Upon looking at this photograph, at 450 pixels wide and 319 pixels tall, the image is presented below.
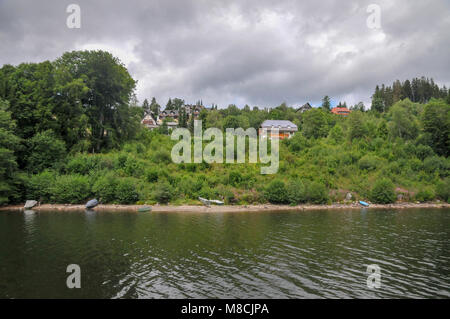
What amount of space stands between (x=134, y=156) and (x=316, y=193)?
33.5 metres

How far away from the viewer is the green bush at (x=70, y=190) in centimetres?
4175

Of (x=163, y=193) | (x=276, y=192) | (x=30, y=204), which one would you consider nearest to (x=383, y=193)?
(x=276, y=192)

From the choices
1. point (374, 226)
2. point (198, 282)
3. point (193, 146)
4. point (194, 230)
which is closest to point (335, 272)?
point (198, 282)

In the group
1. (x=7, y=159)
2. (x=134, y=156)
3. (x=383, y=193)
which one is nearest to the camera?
(x=7, y=159)

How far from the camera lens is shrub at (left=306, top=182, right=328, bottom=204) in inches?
1807

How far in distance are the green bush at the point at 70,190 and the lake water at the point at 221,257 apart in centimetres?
884

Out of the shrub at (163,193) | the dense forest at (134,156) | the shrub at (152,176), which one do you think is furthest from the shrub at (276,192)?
the shrub at (152,176)

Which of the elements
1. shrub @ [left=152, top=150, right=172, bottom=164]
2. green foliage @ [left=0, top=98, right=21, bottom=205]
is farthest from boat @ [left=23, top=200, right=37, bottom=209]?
shrub @ [left=152, top=150, right=172, bottom=164]

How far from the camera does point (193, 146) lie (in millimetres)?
60156

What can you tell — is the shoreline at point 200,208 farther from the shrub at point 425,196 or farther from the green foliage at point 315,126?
the green foliage at point 315,126

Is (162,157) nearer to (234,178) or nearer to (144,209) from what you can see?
(234,178)

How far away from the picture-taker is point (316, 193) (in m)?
45.8

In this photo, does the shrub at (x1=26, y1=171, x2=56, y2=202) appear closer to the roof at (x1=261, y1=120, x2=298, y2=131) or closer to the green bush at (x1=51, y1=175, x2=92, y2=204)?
the green bush at (x1=51, y1=175, x2=92, y2=204)

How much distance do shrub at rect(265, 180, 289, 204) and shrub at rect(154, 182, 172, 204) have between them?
15.6 m
